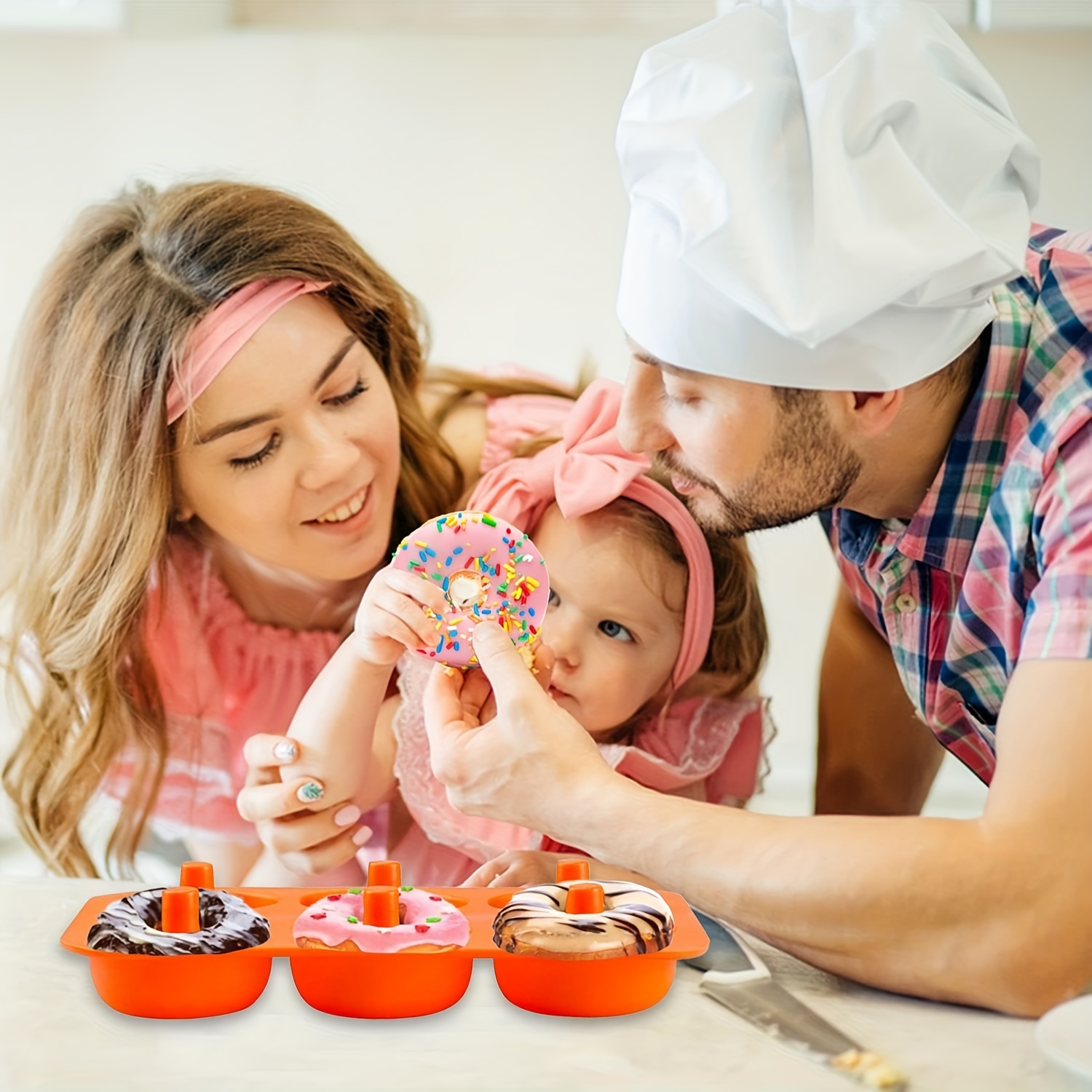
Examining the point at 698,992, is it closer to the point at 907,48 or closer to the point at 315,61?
the point at 907,48

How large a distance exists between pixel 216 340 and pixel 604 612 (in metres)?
0.50

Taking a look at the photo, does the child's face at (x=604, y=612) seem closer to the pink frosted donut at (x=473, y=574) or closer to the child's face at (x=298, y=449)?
the pink frosted donut at (x=473, y=574)

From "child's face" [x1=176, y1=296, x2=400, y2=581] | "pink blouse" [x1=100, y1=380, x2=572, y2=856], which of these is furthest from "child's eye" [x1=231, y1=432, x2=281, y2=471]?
"pink blouse" [x1=100, y1=380, x2=572, y2=856]

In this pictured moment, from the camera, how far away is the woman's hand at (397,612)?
1238 millimetres

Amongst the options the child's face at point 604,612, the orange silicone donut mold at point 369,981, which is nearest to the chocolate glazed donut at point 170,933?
the orange silicone donut mold at point 369,981

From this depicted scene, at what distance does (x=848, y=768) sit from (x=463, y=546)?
24.6 inches

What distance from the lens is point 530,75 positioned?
4.73ft

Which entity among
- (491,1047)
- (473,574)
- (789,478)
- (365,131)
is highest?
(365,131)

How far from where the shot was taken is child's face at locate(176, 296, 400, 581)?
4.37 feet

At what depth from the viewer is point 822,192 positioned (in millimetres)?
991

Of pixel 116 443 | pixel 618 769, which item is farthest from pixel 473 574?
pixel 116 443

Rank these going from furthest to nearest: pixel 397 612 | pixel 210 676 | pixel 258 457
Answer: pixel 210 676 → pixel 258 457 → pixel 397 612

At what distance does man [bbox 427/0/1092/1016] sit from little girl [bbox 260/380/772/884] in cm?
14

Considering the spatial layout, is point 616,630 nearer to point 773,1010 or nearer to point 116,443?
point 773,1010
